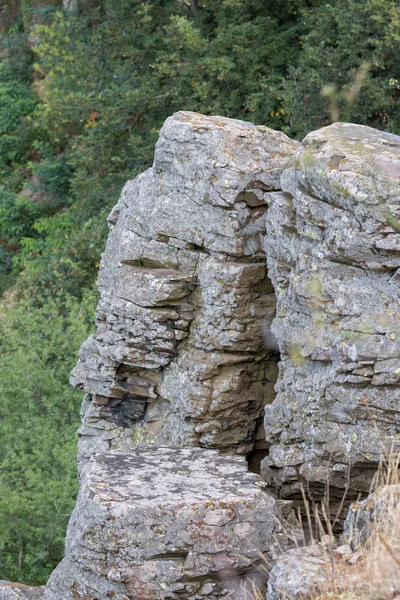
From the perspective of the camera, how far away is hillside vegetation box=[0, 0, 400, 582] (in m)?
16.2

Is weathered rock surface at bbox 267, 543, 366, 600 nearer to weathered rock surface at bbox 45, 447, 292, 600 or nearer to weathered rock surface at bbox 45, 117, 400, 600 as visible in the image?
weathered rock surface at bbox 45, 117, 400, 600

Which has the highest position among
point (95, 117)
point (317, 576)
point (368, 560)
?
point (95, 117)

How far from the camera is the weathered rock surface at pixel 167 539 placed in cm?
742

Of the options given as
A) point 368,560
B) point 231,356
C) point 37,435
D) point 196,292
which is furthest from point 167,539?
point 37,435

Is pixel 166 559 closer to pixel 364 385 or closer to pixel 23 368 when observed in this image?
pixel 364 385

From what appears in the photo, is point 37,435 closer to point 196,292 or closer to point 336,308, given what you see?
point 196,292

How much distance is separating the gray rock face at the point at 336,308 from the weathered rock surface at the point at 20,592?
2.69 meters

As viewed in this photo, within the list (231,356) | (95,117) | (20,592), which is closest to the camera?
(20,592)

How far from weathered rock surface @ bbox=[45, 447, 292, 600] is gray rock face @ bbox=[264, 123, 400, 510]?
3.19 feet

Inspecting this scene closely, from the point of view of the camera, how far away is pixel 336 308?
26.6 feet

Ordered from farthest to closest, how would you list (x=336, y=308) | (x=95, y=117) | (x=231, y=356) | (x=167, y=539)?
(x=95, y=117)
(x=231, y=356)
(x=336, y=308)
(x=167, y=539)

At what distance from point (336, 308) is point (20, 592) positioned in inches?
174

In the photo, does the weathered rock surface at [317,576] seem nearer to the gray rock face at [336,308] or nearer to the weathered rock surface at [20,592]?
the gray rock face at [336,308]

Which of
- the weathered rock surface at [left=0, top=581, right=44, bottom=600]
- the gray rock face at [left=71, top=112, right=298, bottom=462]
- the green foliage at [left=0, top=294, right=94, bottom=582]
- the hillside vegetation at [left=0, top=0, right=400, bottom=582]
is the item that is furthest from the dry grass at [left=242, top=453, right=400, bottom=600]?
the hillside vegetation at [left=0, top=0, right=400, bottom=582]
